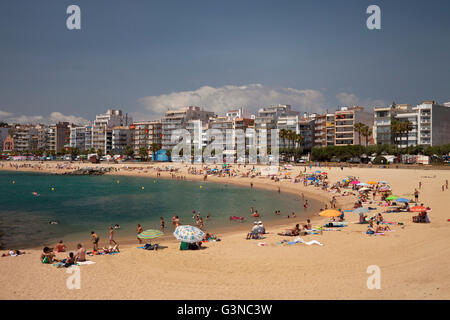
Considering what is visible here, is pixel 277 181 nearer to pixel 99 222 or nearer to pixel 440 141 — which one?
pixel 99 222

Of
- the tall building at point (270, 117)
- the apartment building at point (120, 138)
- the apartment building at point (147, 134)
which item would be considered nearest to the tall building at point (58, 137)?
the apartment building at point (120, 138)

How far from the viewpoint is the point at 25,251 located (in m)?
17.9

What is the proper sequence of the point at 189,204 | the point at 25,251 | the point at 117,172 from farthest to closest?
the point at 117,172 < the point at 189,204 < the point at 25,251

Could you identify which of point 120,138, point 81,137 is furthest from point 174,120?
point 81,137

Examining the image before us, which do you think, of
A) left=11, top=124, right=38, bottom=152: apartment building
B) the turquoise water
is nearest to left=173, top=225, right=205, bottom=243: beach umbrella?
the turquoise water

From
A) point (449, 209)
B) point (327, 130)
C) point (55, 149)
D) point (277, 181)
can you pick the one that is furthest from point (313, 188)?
point (55, 149)

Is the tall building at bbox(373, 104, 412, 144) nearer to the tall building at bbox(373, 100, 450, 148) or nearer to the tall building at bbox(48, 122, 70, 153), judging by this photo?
the tall building at bbox(373, 100, 450, 148)

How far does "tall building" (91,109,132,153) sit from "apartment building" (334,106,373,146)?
82.8m

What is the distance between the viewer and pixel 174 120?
120 m

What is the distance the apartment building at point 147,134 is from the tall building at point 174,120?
10.2ft

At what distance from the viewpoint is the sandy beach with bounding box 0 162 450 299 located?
10.8m

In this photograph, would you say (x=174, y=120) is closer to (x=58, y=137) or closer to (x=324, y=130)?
(x=324, y=130)
